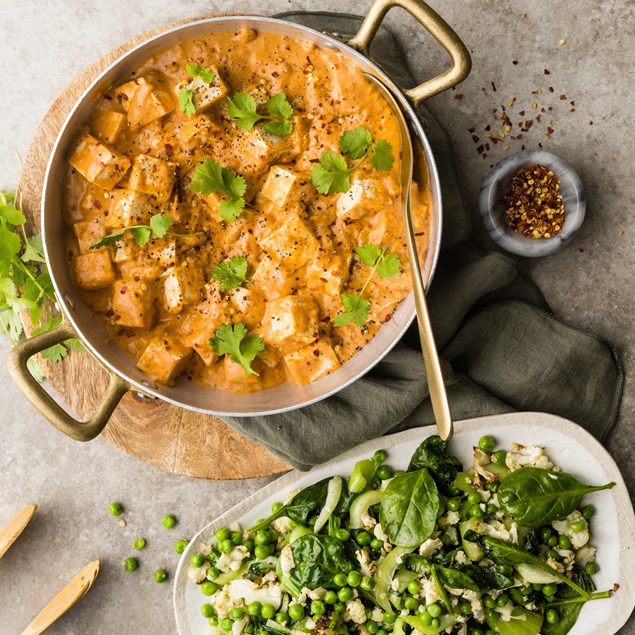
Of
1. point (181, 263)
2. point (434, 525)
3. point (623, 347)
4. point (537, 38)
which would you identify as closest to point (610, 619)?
point (434, 525)

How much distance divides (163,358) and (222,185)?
882mm

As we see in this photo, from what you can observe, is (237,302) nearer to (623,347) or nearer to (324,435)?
(324,435)

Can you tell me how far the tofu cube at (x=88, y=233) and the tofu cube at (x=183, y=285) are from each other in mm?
407

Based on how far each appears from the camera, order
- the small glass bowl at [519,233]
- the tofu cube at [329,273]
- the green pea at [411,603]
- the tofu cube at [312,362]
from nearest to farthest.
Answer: the tofu cube at [329,273] → the tofu cube at [312,362] → the green pea at [411,603] → the small glass bowl at [519,233]

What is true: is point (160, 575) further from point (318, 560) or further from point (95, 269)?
point (95, 269)

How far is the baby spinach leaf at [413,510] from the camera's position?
3506mm

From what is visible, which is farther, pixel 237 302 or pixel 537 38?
pixel 537 38

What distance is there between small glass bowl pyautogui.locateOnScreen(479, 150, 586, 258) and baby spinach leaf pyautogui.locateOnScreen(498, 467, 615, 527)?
120 centimetres

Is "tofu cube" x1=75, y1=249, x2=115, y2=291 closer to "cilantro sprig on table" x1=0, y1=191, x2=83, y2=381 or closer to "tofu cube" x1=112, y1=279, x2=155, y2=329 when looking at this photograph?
"tofu cube" x1=112, y1=279, x2=155, y2=329

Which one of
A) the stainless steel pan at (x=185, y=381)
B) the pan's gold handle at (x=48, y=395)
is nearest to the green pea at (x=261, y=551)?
the stainless steel pan at (x=185, y=381)

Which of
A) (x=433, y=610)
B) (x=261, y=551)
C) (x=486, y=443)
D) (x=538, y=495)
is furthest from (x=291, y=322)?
(x=433, y=610)

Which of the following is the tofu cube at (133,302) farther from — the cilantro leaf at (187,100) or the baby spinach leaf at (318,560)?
the baby spinach leaf at (318,560)

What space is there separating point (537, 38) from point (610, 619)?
10.8ft

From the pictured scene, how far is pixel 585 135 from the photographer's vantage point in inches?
153
